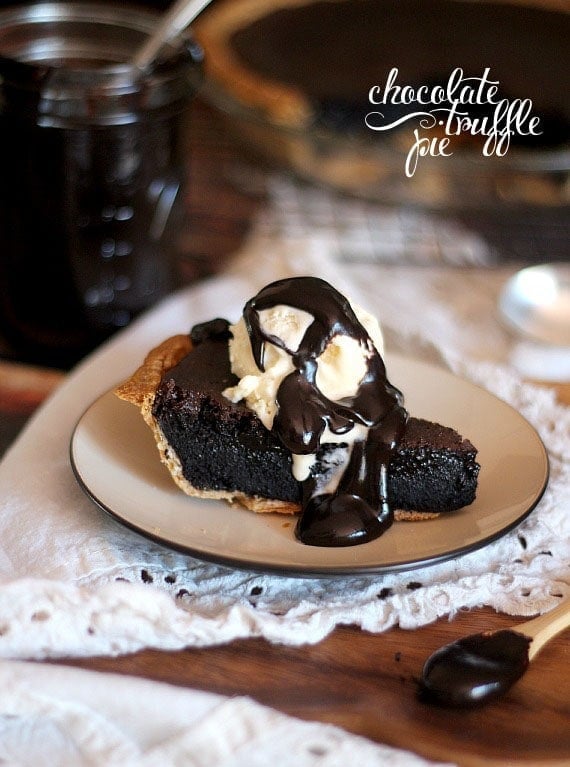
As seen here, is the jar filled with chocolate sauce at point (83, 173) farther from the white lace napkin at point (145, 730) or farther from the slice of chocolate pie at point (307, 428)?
the white lace napkin at point (145, 730)

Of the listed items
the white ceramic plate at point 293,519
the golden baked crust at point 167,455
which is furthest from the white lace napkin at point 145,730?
the golden baked crust at point 167,455

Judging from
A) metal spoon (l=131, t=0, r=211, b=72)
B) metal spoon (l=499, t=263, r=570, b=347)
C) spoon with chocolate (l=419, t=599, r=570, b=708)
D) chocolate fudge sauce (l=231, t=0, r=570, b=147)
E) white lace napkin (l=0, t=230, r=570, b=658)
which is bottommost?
metal spoon (l=499, t=263, r=570, b=347)

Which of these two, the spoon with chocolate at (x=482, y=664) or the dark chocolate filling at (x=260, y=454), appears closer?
the spoon with chocolate at (x=482, y=664)

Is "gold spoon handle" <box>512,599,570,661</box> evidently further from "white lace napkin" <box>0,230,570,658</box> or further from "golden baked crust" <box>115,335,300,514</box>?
"golden baked crust" <box>115,335,300,514</box>

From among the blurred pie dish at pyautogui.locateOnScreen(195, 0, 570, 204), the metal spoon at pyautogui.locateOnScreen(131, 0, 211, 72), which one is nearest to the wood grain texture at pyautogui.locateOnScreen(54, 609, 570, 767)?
the metal spoon at pyautogui.locateOnScreen(131, 0, 211, 72)

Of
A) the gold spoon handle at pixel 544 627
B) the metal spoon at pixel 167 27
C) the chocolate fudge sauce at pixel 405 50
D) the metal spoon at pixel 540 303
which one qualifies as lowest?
the metal spoon at pixel 540 303

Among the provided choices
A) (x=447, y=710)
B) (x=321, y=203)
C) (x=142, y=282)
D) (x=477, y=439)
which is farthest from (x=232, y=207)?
(x=447, y=710)

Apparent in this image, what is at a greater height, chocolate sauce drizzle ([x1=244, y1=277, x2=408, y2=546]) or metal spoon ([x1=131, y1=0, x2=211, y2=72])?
metal spoon ([x1=131, y1=0, x2=211, y2=72])
